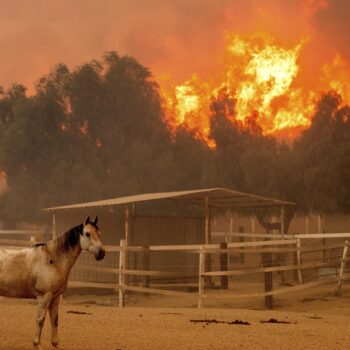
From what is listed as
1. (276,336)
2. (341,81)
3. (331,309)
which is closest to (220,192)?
(331,309)

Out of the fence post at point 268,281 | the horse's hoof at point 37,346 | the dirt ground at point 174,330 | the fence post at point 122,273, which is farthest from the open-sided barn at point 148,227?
the horse's hoof at point 37,346

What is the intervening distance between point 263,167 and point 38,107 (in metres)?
23.4

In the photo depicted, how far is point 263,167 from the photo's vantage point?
3919 centimetres

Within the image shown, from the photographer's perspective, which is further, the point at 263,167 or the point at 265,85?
the point at 265,85

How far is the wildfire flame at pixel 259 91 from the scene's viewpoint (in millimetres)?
53969

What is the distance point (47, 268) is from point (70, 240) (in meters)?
0.52

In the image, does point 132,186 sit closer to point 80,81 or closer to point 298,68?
point 80,81

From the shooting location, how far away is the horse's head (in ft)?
30.4

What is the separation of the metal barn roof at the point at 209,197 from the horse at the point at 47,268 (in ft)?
41.2

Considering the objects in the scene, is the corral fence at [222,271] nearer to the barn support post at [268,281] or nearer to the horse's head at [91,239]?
the barn support post at [268,281]

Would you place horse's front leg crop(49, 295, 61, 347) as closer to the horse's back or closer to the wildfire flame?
the horse's back

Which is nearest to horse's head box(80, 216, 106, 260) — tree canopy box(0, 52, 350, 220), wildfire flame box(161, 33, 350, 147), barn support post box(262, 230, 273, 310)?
barn support post box(262, 230, 273, 310)

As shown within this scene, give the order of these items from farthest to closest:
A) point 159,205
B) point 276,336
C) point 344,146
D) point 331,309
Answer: point 159,205, point 344,146, point 331,309, point 276,336

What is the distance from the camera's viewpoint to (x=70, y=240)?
9.67m
